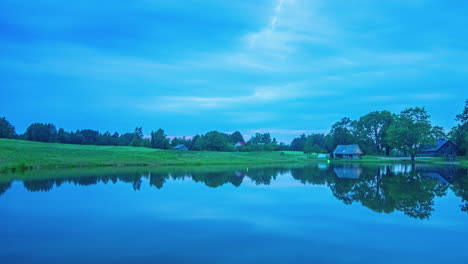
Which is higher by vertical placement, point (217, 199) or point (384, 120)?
point (384, 120)

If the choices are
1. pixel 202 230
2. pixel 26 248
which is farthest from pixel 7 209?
pixel 202 230

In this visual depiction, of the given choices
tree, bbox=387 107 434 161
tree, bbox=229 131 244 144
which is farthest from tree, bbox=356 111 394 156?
tree, bbox=229 131 244 144

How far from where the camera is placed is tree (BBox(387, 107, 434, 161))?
76.6m

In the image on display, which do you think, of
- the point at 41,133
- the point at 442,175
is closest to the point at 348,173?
the point at 442,175

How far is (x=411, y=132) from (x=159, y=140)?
83.2 metres

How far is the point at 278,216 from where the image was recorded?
13.3 metres

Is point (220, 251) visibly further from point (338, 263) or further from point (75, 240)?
point (75, 240)

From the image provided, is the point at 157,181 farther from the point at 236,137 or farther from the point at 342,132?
the point at 236,137

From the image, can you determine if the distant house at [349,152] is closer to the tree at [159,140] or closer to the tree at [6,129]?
the tree at [159,140]

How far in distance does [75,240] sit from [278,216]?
7148mm

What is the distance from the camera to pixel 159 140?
126500 millimetres

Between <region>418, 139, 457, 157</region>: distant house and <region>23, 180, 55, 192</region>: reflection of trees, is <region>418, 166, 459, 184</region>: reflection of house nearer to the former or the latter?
<region>23, 180, 55, 192</region>: reflection of trees

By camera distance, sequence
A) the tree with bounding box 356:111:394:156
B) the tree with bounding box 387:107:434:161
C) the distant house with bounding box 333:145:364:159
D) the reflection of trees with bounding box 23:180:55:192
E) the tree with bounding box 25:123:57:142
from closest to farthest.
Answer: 1. the reflection of trees with bounding box 23:180:55:192
2. the tree with bounding box 387:107:434:161
3. the distant house with bounding box 333:145:364:159
4. the tree with bounding box 356:111:394:156
5. the tree with bounding box 25:123:57:142

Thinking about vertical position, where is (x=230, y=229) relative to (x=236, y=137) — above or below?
below
